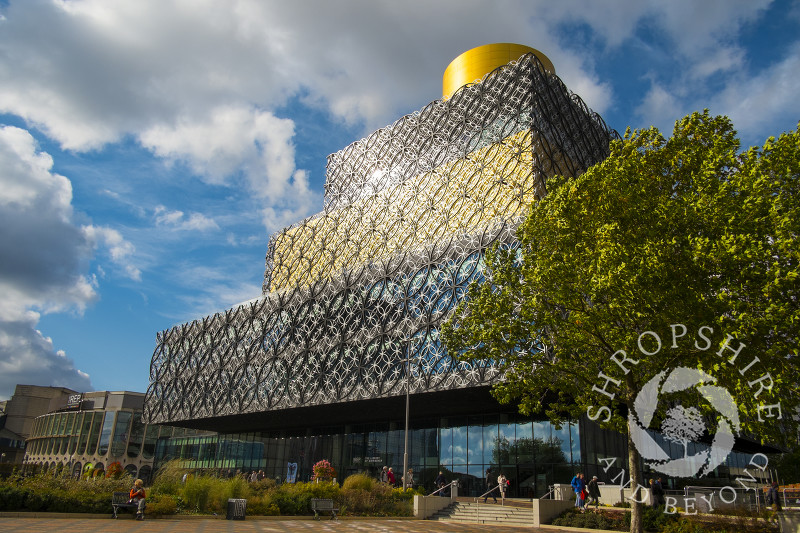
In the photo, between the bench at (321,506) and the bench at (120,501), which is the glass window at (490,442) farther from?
the bench at (120,501)

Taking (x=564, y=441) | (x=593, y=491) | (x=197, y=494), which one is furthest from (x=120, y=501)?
(x=564, y=441)

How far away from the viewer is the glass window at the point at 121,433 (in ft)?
262

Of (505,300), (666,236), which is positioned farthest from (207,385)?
(666,236)

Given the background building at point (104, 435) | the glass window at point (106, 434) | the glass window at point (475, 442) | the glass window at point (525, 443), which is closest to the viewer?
the glass window at point (525, 443)

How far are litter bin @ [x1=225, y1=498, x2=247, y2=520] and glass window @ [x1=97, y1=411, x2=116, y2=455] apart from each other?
2765 inches

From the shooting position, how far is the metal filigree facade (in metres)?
38.6

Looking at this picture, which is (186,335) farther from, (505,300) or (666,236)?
(666,236)

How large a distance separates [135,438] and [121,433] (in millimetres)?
2087

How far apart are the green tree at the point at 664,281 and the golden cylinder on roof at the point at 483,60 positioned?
40251mm

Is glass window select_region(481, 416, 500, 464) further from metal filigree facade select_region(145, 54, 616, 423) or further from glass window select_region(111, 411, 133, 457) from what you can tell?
glass window select_region(111, 411, 133, 457)

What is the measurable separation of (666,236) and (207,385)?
48282 millimetres

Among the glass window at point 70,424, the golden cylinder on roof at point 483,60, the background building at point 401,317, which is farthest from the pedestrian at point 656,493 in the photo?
the glass window at point 70,424

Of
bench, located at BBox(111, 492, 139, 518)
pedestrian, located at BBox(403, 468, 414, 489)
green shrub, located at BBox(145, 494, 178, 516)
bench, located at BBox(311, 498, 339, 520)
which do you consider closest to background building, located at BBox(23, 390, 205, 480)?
pedestrian, located at BBox(403, 468, 414, 489)

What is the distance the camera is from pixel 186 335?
6072 cm
